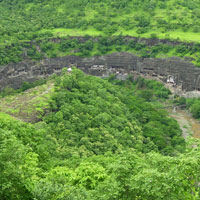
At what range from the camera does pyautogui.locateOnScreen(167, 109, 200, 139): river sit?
4916 centimetres

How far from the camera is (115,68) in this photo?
222ft

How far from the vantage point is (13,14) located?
266 feet

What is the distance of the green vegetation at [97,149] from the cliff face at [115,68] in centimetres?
262

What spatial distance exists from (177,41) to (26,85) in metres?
26.6

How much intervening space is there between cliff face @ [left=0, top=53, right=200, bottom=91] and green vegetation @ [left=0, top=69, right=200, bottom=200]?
8.60 ft

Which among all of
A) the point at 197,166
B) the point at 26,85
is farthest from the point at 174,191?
the point at 26,85

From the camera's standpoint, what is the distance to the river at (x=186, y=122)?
49156 mm

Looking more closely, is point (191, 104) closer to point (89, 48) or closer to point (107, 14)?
point (89, 48)

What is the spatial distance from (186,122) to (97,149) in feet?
73.2

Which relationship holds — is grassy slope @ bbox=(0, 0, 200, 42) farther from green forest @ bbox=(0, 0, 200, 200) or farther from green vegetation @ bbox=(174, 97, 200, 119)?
green vegetation @ bbox=(174, 97, 200, 119)

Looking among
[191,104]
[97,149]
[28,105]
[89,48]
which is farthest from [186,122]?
[28,105]

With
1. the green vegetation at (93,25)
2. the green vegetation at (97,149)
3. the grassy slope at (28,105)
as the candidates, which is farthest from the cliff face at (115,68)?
the grassy slope at (28,105)

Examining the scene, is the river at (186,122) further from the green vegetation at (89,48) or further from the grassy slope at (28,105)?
the grassy slope at (28,105)

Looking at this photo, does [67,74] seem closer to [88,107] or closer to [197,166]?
[88,107]
